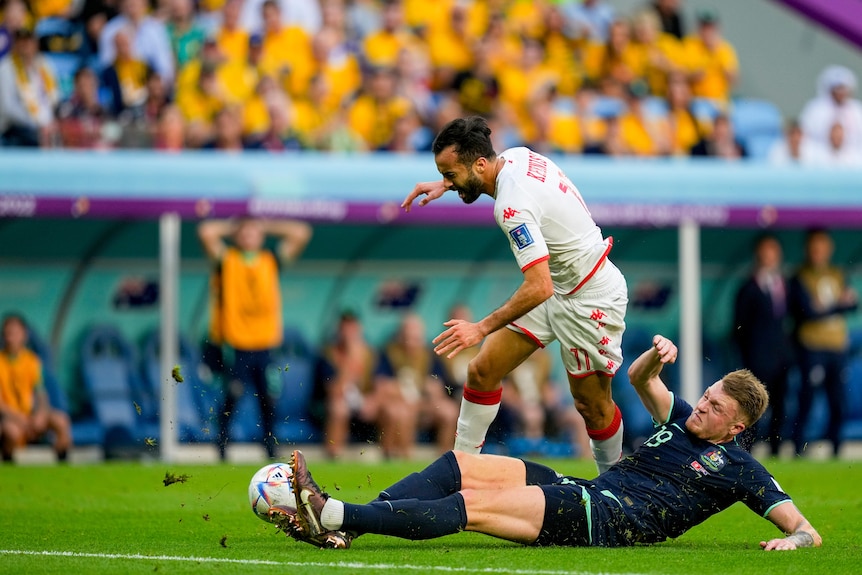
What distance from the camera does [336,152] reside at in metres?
14.2

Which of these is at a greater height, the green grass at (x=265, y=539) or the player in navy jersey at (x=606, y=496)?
the player in navy jersey at (x=606, y=496)

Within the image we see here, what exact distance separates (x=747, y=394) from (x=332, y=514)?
193cm

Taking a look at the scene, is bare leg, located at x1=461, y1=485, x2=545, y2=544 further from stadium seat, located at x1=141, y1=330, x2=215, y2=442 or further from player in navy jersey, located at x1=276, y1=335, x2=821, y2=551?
stadium seat, located at x1=141, y1=330, x2=215, y2=442

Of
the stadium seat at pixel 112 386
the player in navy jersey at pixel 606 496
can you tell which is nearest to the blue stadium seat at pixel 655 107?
the stadium seat at pixel 112 386

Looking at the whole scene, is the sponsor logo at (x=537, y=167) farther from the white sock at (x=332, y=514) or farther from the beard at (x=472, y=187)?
the white sock at (x=332, y=514)

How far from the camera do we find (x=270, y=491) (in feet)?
20.3

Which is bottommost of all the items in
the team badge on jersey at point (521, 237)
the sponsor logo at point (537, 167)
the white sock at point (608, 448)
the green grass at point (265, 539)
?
the green grass at point (265, 539)

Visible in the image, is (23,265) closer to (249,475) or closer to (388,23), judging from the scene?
(249,475)

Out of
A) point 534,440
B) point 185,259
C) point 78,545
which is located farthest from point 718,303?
point 78,545

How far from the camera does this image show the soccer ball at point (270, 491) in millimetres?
6145

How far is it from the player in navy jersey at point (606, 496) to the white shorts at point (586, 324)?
918 millimetres

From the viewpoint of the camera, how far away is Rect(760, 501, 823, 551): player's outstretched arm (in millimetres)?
6305

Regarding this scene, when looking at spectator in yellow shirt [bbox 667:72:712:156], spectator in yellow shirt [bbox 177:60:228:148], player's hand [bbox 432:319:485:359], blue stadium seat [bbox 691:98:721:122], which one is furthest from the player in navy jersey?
blue stadium seat [bbox 691:98:721:122]

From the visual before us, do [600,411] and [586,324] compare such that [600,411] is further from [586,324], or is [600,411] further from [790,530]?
[790,530]
